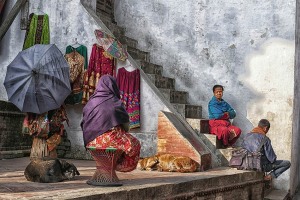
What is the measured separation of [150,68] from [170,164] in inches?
129

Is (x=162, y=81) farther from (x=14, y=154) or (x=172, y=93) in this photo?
(x=14, y=154)

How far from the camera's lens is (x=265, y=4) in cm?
944

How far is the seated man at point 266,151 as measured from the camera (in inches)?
311

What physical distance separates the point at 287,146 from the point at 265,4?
2920 mm

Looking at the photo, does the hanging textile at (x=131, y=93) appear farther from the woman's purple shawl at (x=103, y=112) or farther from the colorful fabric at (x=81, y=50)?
the woman's purple shawl at (x=103, y=112)

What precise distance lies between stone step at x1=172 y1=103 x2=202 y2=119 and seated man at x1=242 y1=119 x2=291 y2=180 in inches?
58.9

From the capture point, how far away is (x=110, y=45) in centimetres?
A: 879

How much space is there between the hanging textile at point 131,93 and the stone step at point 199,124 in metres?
1.01

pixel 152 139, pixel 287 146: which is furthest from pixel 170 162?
pixel 287 146

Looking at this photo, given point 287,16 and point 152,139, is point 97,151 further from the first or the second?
point 287,16

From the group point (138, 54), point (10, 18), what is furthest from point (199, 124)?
point (10, 18)

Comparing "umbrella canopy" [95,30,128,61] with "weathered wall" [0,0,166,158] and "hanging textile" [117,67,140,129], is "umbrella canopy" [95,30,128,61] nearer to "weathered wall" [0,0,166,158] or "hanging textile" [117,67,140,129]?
"weathered wall" [0,0,166,158]

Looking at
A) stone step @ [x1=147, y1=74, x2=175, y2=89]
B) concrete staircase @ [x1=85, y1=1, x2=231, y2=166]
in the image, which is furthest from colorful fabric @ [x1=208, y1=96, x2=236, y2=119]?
stone step @ [x1=147, y1=74, x2=175, y2=89]

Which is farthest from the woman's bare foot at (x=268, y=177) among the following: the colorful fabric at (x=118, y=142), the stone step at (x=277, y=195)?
the colorful fabric at (x=118, y=142)
